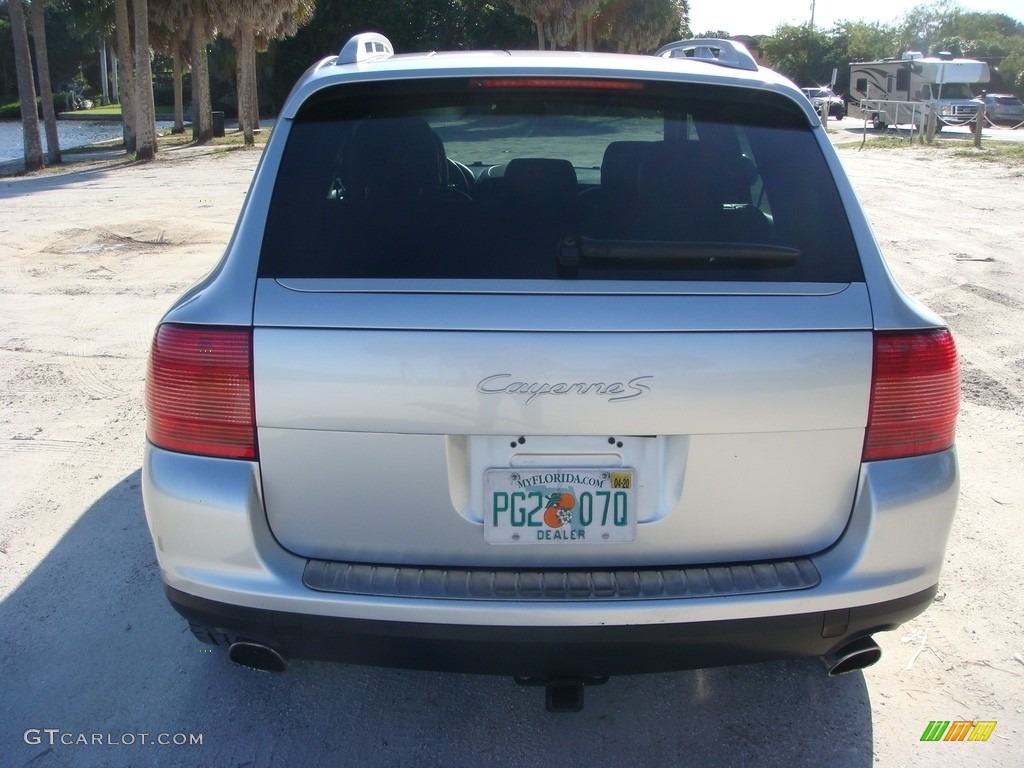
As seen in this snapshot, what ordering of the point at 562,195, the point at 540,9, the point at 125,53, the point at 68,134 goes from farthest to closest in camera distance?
the point at 68,134
the point at 540,9
the point at 125,53
the point at 562,195

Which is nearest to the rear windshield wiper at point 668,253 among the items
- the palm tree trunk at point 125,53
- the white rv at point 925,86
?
the palm tree trunk at point 125,53

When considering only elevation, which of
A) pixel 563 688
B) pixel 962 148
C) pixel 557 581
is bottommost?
pixel 563 688

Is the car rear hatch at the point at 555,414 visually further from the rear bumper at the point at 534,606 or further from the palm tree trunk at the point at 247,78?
the palm tree trunk at the point at 247,78

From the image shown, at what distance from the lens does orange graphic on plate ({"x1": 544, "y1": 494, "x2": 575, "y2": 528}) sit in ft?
7.28

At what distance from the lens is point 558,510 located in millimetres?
2223

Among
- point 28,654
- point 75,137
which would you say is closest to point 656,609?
point 28,654

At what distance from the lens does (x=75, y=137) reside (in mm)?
39406

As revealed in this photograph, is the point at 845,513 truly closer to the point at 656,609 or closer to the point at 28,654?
the point at 656,609

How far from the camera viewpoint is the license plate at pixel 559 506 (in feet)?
7.23

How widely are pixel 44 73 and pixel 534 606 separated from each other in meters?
25.5

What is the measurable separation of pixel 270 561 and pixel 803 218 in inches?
64.2

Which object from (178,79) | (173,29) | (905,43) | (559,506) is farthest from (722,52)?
(905,43)

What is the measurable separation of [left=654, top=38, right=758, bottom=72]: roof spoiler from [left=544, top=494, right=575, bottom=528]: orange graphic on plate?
→ 1447 mm

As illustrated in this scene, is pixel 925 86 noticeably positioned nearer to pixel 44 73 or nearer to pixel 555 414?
pixel 44 73
